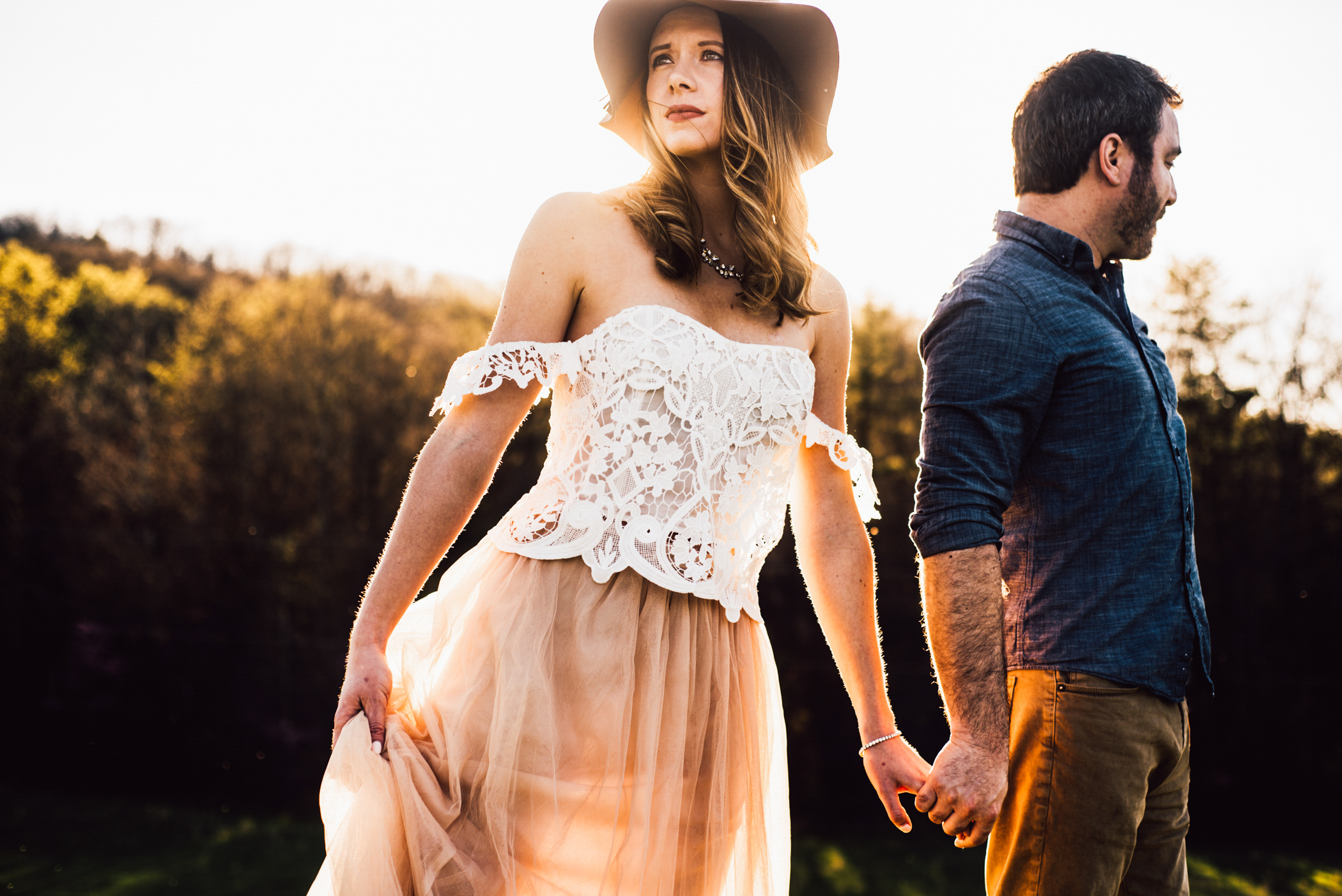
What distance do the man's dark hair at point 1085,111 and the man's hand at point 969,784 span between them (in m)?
1.08

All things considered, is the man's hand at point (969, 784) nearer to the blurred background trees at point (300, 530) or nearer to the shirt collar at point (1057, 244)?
the shirt collar at point (1057, 244)

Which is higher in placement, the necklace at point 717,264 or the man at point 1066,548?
the necklace at point 717,264

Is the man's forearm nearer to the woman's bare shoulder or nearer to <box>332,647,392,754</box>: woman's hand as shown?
the woman's bare shoulder

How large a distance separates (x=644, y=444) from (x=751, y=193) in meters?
0.59

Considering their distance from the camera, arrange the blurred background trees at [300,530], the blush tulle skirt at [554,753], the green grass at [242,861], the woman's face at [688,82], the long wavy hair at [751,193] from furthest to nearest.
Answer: the blurred background trees at [300,530] → the green grass at [242,861] → the woman's face at [688,82] → the long wavy hair at [751,193] → the blush tulle skirt at [554,753]

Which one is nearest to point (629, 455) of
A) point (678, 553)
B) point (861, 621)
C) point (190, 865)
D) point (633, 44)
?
point (678, 553)

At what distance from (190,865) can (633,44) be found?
37.4 ft

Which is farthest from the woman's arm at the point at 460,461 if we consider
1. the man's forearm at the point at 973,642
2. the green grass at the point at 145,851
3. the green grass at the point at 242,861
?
the green grass at the point at 242,861

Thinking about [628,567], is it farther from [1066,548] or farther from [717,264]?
[1066,548]

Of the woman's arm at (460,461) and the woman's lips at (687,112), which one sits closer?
the woman's arm at (460,461)

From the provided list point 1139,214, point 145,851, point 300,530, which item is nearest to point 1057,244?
point 1139,214

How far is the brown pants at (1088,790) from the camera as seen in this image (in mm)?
1573

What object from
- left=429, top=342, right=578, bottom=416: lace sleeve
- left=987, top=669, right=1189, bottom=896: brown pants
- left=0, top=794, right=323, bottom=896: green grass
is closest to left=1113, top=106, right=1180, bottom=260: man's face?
left=987, top=669, right=1189, bottom=896: brown pants

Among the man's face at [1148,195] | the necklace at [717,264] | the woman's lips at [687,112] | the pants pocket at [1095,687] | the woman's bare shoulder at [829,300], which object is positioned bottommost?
the pants pocket at [1095,687]
